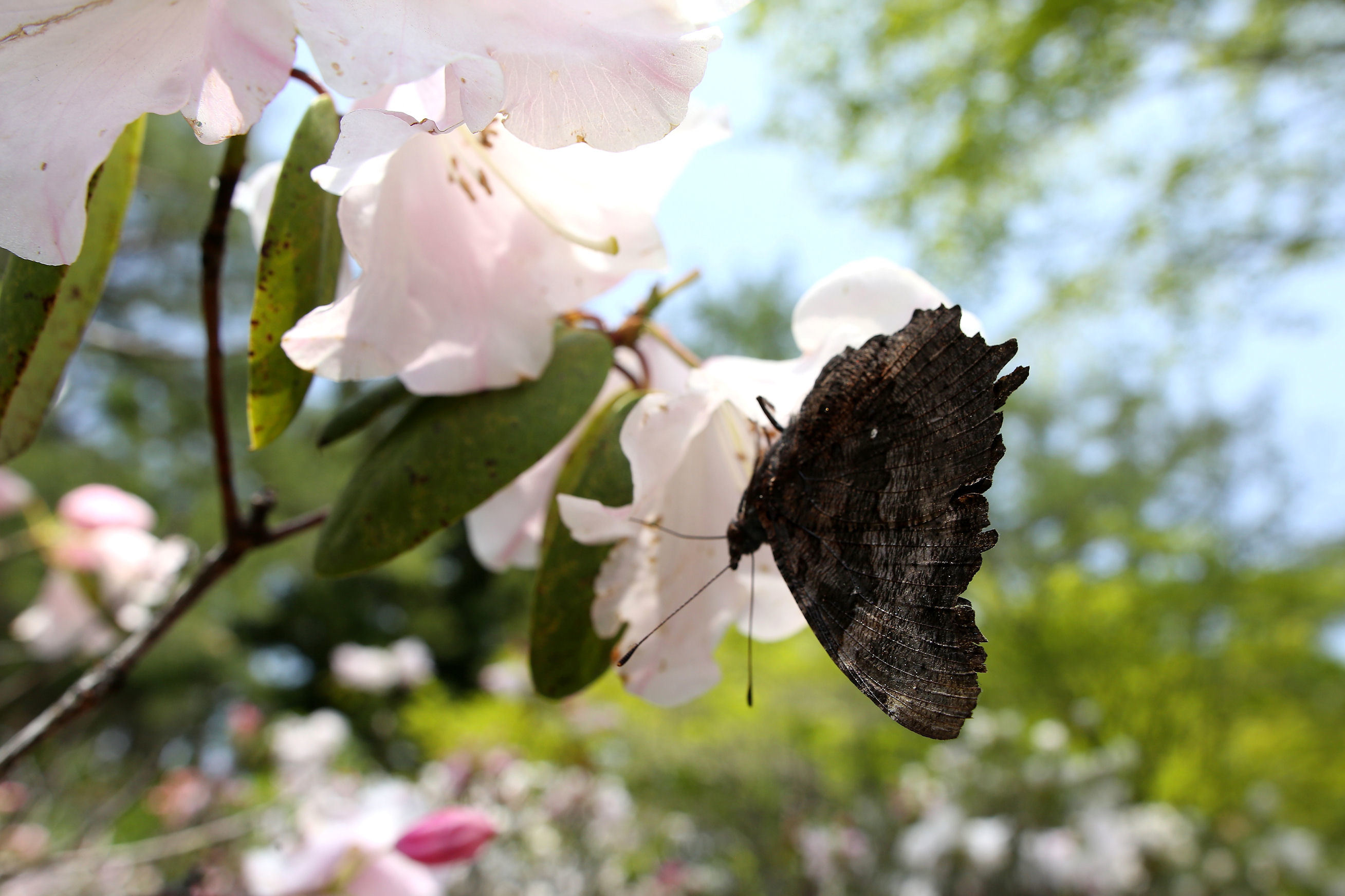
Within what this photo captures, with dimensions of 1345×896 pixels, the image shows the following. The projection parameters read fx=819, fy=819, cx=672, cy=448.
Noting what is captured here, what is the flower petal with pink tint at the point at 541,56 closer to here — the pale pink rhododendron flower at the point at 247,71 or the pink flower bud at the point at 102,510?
the pale pink rhododendron flower at the point at 247,71

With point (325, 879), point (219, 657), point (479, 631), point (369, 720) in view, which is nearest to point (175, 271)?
point (219, 657)

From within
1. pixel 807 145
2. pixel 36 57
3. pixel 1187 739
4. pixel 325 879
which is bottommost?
pixel 1187 739

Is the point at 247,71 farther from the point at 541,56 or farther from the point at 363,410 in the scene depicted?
the point at 363,410

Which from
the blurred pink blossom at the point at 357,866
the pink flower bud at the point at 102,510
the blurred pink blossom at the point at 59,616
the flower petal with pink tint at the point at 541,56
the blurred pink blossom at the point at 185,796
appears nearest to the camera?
the flower petal with pink tint at the point at 541,56

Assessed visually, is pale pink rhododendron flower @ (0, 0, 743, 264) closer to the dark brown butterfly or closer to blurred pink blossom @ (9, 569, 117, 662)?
the dark brown butterfly

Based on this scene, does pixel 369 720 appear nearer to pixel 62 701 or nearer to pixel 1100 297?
pixel 1100 297

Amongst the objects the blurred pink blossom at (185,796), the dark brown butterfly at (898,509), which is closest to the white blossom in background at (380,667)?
the blurred pink blossom at (185,796)
